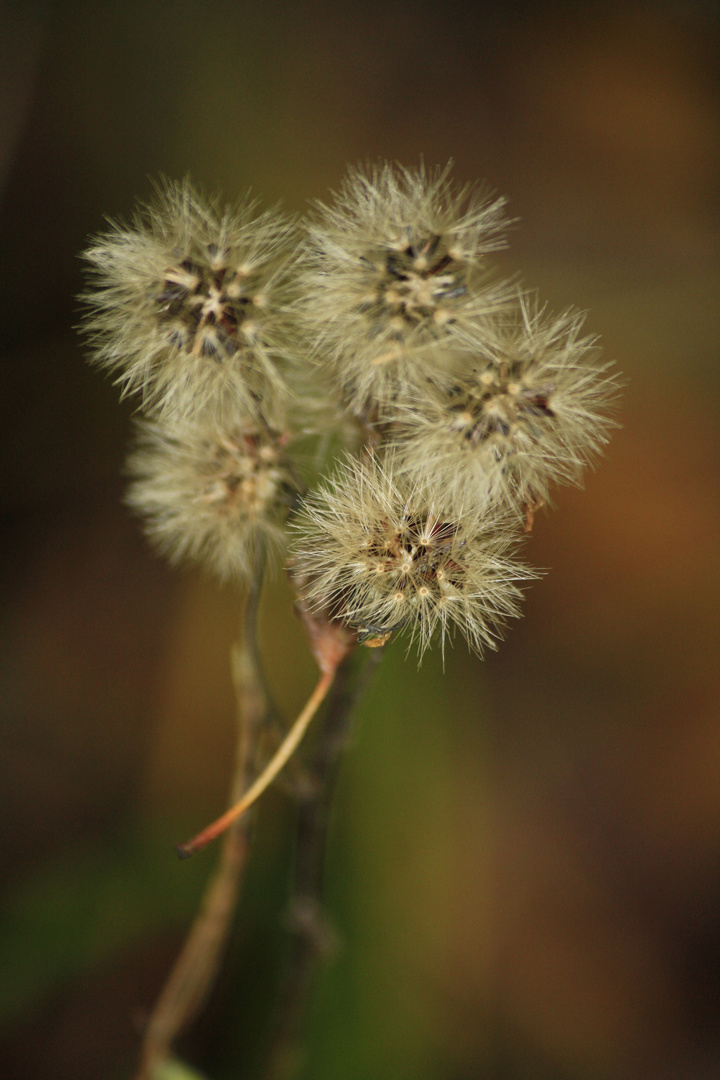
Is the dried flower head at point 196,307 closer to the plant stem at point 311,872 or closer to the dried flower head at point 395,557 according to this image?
the dried flower head at point 395,557

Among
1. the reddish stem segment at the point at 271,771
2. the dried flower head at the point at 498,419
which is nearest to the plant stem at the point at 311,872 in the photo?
the reddish stem segment at the point at 271,771

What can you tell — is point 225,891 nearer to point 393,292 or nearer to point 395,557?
point 395,557

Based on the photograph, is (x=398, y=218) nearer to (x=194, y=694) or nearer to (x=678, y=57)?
(x=194, y=694)

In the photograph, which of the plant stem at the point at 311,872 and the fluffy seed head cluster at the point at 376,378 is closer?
the fluffy seed head cluster at the point at 376,378

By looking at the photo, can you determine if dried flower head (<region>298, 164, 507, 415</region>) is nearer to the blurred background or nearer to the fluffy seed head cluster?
the fluffy seed head cluster

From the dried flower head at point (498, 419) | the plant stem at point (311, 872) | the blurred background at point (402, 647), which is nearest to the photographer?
the dried flower head at point (498, 419)

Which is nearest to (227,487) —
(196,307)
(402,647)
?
(196,307)

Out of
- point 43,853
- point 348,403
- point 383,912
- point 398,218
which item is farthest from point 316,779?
point 43,853
